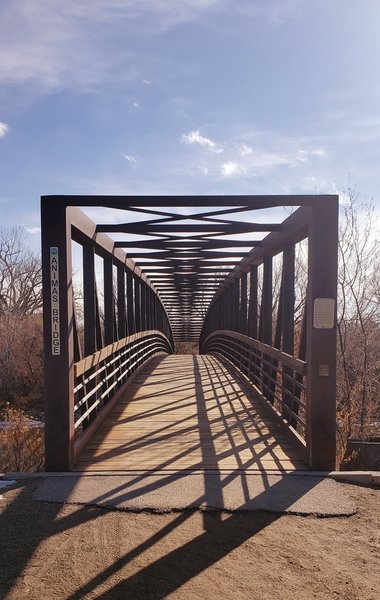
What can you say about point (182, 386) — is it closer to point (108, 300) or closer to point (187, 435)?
point (108, 300)

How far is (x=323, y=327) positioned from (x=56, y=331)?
8.34 ft

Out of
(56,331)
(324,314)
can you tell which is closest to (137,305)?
(56,331)

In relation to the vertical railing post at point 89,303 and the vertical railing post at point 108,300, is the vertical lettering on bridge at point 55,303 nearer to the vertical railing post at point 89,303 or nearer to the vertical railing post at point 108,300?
the vertical railing post at point 89,303

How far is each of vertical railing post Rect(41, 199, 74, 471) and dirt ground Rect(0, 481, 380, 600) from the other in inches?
39.0

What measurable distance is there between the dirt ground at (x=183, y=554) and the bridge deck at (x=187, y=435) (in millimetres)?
1242

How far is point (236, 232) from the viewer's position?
7.42 metres

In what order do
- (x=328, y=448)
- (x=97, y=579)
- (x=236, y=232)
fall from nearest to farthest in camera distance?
(x=97, y=579) < (x=328, y=448) < (x=236, y=232)

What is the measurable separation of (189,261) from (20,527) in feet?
28.5

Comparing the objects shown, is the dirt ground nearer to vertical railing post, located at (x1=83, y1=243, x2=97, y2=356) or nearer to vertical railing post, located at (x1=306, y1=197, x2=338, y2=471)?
vertical railing post, located at (x1=306, y1=197, x2=338, y2=471)

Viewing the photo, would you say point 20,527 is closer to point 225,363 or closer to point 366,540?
point 366,540

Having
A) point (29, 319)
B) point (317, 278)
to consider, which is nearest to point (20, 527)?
point (317, 278)

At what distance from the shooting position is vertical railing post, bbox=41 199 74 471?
5023mm

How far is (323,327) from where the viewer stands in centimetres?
514

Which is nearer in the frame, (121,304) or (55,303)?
(55,303)
